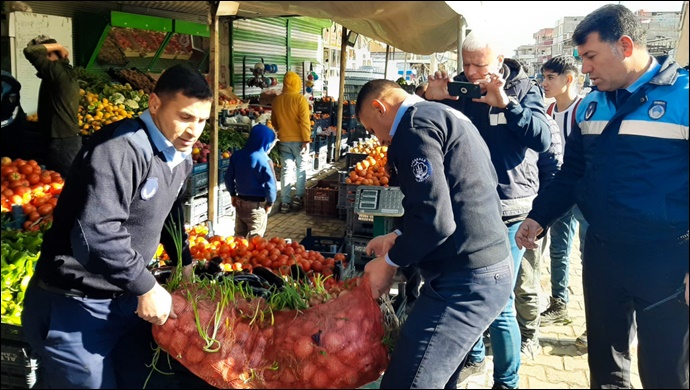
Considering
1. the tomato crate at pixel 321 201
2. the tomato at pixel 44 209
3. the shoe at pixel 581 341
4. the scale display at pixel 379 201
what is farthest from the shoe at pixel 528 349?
the tomato crate at pixel 321 201

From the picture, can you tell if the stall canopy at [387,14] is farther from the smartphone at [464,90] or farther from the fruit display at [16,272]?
the fruit display at [16,272]

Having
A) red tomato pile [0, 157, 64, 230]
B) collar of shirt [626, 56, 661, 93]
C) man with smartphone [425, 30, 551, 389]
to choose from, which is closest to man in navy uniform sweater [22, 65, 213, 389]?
man with smartphone [425, 30, 551, 389]

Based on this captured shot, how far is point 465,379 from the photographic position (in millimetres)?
3693

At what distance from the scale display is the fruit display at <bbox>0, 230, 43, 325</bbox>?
2.56m

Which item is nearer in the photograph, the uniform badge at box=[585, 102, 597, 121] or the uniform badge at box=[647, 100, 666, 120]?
the uniform badge at box=[647, 100, 666, 120]

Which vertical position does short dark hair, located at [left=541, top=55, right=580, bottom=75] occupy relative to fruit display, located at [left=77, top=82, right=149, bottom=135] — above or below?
above

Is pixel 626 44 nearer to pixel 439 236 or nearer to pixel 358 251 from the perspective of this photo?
pixel 439 236

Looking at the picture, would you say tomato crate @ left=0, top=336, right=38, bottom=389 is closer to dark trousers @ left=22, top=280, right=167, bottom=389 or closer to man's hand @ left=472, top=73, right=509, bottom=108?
dark trousers @ left=22, top=280, right=167, bottom=389

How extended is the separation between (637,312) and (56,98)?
5.70m

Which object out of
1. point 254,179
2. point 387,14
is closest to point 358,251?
point 254,179

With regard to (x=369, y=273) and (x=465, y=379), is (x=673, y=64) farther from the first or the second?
(x=465, y=379)

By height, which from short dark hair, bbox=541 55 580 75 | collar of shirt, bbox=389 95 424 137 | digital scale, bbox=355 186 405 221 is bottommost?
digital scale, bbox=355 186 405 221

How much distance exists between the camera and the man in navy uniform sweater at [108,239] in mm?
2043

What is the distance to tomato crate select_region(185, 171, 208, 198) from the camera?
642 centimetres
